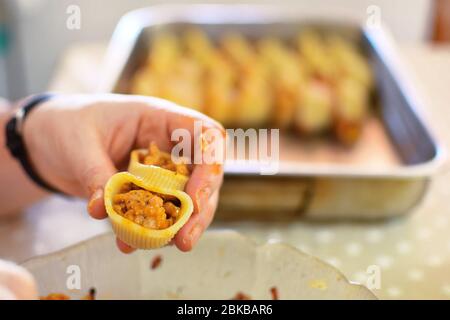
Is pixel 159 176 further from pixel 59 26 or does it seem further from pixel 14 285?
pixel 59 26

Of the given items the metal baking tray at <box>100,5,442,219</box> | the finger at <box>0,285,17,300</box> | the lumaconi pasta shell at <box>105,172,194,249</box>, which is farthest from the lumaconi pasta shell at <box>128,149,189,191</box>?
the metal baking tray at <box>100,5,442,219</box>

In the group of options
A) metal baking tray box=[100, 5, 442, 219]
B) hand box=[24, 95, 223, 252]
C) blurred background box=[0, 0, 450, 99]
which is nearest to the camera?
hand box=[24, 95, 223, 252]

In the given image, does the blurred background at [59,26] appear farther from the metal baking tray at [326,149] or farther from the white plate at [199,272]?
the white plate at [199,272]

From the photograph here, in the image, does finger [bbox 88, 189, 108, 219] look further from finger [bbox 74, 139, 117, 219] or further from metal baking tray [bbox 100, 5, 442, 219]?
metal baking tray [bbox 100, 5, 442, 219]

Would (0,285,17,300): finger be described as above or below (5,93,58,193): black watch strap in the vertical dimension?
above

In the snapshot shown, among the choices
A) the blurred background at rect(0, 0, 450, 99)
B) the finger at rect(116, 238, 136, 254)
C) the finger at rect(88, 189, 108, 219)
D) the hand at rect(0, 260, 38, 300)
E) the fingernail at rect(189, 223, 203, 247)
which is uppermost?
the finger at rect(88, 189, 108, 219)

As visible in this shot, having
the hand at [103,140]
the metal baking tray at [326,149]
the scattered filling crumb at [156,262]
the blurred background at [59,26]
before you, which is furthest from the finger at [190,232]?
the blurred background at [59,26]
